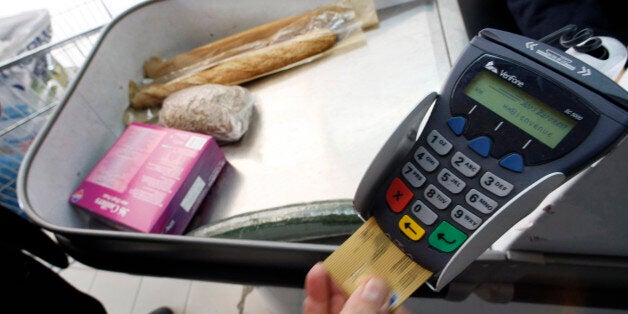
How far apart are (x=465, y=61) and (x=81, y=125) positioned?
27.4 inches

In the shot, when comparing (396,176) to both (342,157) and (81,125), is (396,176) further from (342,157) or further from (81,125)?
(81,125)

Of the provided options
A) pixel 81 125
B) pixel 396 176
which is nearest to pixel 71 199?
pixel 81 125

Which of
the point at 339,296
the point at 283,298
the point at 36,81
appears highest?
the point at 36,81

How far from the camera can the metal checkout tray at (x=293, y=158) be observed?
39 centimetres

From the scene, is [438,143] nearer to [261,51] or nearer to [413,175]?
[413,175]

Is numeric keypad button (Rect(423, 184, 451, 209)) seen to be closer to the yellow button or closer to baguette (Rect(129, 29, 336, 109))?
the yellow button

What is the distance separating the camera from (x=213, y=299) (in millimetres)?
1153

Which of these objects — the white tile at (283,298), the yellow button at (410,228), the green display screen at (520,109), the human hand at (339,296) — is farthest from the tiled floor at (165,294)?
the green display screen at (520,109)

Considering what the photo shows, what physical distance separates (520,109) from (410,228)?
15 cm

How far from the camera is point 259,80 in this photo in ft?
2.77

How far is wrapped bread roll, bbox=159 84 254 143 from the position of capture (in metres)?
0.71

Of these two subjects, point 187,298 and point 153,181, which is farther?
point 187,298

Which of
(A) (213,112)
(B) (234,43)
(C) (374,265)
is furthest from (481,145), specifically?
(B) (234,43)

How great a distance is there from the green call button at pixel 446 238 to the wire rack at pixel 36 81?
0.76 meters
